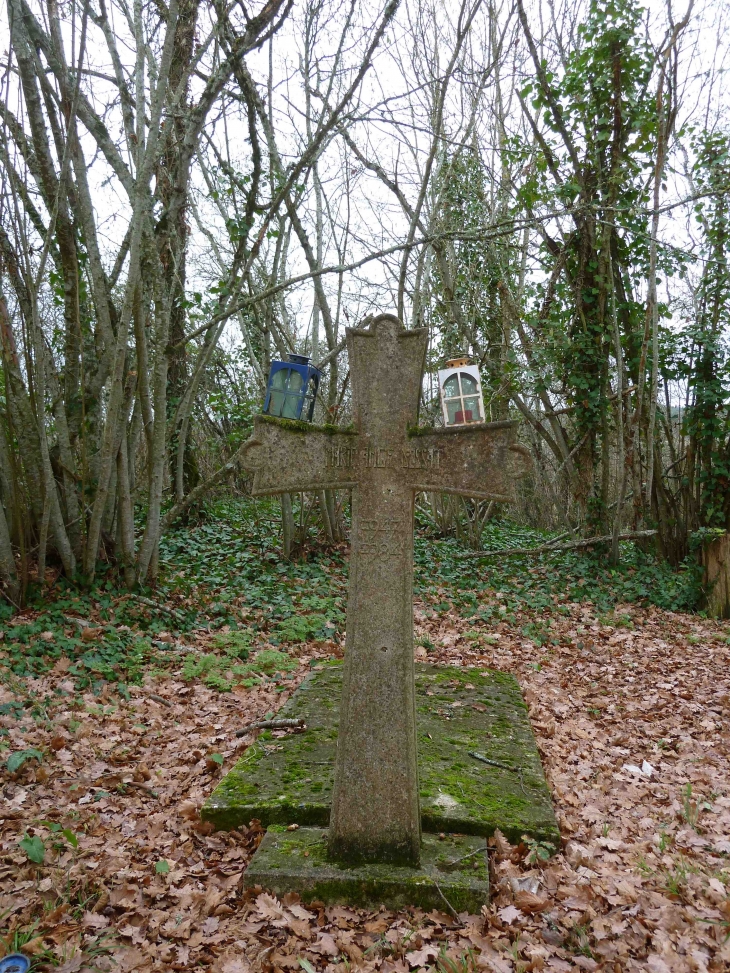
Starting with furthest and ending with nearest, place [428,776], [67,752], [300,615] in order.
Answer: [300,615] → [67,752] → [428,776]

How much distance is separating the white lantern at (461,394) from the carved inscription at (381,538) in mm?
745

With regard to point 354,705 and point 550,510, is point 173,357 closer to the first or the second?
point 354,705

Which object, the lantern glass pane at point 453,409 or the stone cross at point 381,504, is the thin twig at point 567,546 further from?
the stone cross at point 381,504

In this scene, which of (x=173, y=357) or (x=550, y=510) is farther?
(x=550, y=510)

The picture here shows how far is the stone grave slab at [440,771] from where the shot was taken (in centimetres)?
330

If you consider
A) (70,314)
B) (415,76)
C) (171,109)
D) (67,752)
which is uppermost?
(415,76)

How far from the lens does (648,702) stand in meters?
Result: 5.51

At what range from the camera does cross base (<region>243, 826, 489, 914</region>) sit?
9.18 ft

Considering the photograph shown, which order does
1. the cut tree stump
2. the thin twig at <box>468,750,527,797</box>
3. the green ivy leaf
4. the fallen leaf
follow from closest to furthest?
the fallen leaf, the green ivy leaf, the thin twig at <box>468,750,527,797</box>, the cut tree stump

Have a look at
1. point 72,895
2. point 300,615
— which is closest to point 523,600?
point 300,615

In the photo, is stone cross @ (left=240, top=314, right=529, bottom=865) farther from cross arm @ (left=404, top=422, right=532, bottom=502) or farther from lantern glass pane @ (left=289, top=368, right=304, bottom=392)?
lantern glass pane @ (left=289, top=368, right=304, bottom=392)

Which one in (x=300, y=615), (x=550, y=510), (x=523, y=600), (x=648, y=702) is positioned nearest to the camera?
(x=648, y=702)

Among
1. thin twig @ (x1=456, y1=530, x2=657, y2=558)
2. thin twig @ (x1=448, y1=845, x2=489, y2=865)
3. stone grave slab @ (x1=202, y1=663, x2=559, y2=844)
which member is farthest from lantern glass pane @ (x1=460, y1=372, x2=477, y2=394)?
thin twig @ (x1=456, y1=530, x2=657, y2=558)

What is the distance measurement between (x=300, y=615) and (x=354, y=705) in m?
4.74
